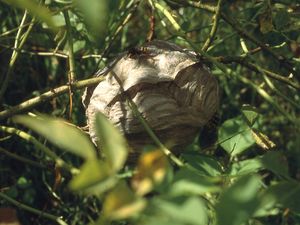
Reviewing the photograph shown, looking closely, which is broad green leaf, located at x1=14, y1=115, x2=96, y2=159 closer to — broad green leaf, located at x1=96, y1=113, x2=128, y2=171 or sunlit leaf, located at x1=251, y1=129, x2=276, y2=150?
broad green leaf, located at x1=96, y1=113, x2=128, y2=171

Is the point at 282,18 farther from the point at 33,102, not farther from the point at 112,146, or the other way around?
the point at 112,146

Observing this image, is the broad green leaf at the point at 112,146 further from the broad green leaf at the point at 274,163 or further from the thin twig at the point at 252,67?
the thin twig at the point at 252,67

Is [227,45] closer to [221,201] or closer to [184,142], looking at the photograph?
[184,142]

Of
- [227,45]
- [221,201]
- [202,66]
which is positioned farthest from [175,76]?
[227,45]

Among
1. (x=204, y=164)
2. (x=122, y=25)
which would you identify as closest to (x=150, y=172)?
(x=204, y=164)

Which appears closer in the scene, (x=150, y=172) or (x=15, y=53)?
(x=150, y=172)

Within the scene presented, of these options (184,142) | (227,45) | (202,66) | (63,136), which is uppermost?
(63,136)
